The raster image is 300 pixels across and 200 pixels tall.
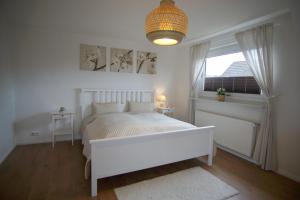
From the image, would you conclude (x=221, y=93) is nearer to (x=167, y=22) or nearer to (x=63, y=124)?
(x=167, y=22)

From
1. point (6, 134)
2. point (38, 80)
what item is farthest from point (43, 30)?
point (6, 134)

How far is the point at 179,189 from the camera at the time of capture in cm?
195

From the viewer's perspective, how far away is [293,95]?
2240 millimetres

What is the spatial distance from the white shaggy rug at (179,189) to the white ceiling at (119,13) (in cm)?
231

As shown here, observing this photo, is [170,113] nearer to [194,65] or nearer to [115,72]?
[194,65]

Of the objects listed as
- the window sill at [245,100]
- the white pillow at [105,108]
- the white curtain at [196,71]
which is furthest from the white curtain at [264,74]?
the white pillow at [105,108]

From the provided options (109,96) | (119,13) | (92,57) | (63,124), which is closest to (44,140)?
(63,124)

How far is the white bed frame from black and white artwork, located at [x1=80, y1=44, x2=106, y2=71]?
7.55ft

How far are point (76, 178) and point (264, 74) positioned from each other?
123 inches

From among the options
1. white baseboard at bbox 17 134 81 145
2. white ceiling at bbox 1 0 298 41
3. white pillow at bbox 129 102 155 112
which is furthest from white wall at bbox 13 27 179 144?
white pillow at bbox 129 102 155 112

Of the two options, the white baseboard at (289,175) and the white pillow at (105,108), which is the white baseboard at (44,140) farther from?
the white baseboard at (289,175)

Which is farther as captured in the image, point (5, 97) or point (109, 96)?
point (109, 96)

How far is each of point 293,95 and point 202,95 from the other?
1846 millimetres

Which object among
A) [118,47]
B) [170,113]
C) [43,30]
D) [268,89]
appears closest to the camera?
[268,89]
